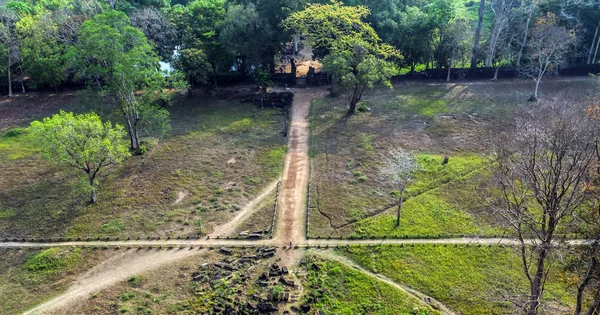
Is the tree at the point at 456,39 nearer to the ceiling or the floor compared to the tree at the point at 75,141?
nearer to the ceiling

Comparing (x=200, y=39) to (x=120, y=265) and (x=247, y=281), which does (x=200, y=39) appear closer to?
(x=120, y=265)

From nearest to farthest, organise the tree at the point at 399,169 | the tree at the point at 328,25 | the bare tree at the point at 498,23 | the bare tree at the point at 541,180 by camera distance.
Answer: the bare tree at the point at 541,180 → the tree at the point at 399,169 → the tree at the point at 328,25 → the bare tree at the point at 498,23

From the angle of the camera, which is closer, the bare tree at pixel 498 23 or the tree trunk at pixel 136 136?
the tree trunk at pixel 136 136

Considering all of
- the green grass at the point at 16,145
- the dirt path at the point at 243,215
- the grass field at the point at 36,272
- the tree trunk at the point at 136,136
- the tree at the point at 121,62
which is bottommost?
the grass field at the point at 36,272

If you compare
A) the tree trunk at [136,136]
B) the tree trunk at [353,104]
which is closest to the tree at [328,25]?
the tree trunk at [353,104]

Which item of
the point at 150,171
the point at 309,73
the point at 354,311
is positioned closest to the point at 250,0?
the point at 309,73

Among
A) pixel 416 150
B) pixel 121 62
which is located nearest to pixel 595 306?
pixel 416 150

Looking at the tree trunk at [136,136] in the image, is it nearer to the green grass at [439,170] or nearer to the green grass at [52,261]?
the green grass at [52,261]
